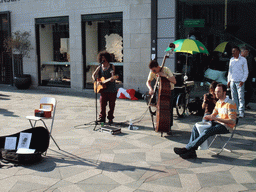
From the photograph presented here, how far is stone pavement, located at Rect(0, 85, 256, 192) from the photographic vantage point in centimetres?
437

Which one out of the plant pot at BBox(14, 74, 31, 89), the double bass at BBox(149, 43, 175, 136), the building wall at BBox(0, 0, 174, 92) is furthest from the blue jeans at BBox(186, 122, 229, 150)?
the plant pot at BBox(14, 74, 31, 89)

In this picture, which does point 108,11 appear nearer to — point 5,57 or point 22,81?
point 22,81

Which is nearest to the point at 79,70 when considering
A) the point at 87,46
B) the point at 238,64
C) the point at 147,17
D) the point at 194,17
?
the point at 87,46

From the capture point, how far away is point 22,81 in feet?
49.7

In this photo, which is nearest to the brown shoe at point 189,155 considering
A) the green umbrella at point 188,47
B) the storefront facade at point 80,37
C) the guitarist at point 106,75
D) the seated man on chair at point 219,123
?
the seated man on chair at point 219,123

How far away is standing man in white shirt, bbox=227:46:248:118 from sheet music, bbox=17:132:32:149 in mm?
5570

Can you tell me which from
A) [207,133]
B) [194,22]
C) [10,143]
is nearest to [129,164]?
[207,133]

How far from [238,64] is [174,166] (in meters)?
4.45

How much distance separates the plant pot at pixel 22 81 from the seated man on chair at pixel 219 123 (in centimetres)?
1135

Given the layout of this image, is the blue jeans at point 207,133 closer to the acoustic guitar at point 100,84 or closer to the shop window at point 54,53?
the acoustic guitar at point 100,84

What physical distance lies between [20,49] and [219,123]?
11877 millimetres

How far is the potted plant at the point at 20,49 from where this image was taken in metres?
14.8

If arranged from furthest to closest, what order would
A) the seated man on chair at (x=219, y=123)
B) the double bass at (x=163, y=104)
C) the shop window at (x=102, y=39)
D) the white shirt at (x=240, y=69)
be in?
the shop window at (x=102, y=39) < the white shirt at (x=240, y=69) < the double bass at (x=163, y=104) < the seated man on chair at (x=219, y=123)

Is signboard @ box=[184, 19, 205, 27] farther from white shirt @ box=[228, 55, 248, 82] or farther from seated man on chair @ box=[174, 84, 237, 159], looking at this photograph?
seated man on chair @ box=[174, 84, 237, 159]
